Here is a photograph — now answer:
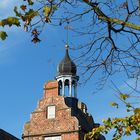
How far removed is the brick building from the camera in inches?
1268

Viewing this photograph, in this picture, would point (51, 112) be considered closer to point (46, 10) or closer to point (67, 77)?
point (67, 77)

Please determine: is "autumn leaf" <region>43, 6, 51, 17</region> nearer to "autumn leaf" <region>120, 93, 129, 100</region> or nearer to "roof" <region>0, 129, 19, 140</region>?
"autumn leaf" <region>120, 93, 129, 100</region>

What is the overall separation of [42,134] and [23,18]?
26.5 metres

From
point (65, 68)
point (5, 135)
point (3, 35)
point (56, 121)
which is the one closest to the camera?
point (3, 35)

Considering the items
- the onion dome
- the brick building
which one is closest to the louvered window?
the brick building

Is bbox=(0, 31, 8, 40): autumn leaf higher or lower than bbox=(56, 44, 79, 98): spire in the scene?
lower

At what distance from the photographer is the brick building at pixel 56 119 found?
32.2m

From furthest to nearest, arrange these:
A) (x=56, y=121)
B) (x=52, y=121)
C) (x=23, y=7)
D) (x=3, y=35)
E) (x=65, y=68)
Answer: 1. (x=65, y=68)
2. (x=52, y=121)
3. (x=56, y=121)
4. (x=23, y=7)
5. (x=3, y=35)

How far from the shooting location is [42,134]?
32.6 metres

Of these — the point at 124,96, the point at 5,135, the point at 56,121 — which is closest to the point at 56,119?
the point at 56,121

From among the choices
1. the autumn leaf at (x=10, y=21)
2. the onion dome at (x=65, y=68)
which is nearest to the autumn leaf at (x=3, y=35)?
the autumn leaf at (x=10, y=21)

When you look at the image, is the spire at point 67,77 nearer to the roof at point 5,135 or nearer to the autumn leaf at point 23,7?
the roof at point 5,135

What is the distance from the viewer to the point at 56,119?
32.9 metres

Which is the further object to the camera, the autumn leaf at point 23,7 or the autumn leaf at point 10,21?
the autumn leaf at point 23,7
